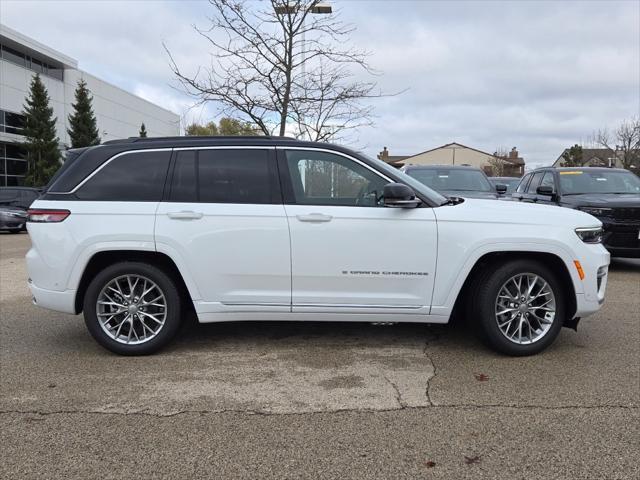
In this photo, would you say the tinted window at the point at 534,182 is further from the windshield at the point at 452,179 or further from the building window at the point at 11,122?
the building window at the point at 11,122

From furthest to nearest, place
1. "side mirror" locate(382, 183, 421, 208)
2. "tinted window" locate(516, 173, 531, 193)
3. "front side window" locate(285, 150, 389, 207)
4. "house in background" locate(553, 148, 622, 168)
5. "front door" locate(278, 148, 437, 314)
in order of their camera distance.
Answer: "house in background" locate(553, 148, 622, 168), "tinted window" locate(516, 173, 531, 193), "front side window" locate(285, 150, 389, 207), "front door" locate(278, 148, 437, 314), "side mirror" locate(382, 183, 421, 208)

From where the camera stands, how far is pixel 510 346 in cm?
447

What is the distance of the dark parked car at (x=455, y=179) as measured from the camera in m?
9.54

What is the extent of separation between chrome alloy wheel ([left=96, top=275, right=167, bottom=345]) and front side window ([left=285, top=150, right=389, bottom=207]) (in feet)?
4.89

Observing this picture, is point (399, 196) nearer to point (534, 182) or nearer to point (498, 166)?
point (534, 182)

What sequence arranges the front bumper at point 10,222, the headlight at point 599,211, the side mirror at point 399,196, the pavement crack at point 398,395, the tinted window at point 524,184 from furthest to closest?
1. the front bumper at point 10,222
2. the tinted window at point 524,184
3. the headlight at point 599,211
4. the side mirror at point 399,196
5. the pavement crack at point 398,395

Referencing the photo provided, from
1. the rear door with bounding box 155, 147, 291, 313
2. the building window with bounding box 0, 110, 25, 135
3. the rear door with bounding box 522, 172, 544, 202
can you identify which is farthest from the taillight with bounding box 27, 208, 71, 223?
the building window with bounding box 0, 110, 25, 135

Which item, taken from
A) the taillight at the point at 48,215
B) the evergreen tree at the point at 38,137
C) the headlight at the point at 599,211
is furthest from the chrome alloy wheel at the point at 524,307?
the evergreen tree at the point at 38,137

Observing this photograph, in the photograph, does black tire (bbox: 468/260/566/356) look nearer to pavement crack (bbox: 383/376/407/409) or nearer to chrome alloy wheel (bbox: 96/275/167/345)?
pavement crack (bbox: 383/376/407/409)

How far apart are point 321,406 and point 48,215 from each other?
2.81m

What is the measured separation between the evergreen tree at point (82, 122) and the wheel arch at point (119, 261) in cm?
4475

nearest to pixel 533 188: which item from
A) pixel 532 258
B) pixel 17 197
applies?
pixel 532 258

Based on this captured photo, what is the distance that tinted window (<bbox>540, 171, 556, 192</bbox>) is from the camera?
388 inches

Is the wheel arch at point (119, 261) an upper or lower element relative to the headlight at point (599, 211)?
lower
